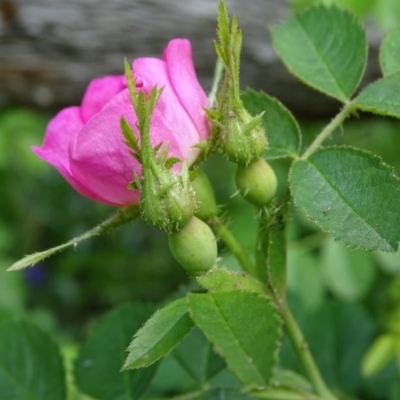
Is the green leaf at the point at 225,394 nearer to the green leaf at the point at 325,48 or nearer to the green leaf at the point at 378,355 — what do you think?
the green leaf at the point at 325,48

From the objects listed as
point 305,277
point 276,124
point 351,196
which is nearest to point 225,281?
point 351,196

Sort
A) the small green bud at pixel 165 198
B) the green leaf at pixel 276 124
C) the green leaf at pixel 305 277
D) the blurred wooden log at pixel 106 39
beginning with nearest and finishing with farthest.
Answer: the small green bud at pixel 165 198 → the green leaf at pixel 276 124 → the green leaf at pixel 305 277 → the blurred wooden log at pixel 106 39

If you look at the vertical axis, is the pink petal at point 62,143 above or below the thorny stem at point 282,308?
above

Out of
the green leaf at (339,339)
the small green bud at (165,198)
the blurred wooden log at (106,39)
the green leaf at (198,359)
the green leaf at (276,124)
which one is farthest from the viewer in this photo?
the blurred wooden log at (106,39)

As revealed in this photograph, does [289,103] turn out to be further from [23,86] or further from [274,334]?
[274,334]

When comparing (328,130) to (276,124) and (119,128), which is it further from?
(119,128)

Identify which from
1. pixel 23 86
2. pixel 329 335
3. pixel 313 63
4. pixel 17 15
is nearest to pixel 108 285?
pixel 23 86

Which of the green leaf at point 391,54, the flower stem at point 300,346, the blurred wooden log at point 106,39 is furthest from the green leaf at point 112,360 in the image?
the blurred wooden log at point 106,39
